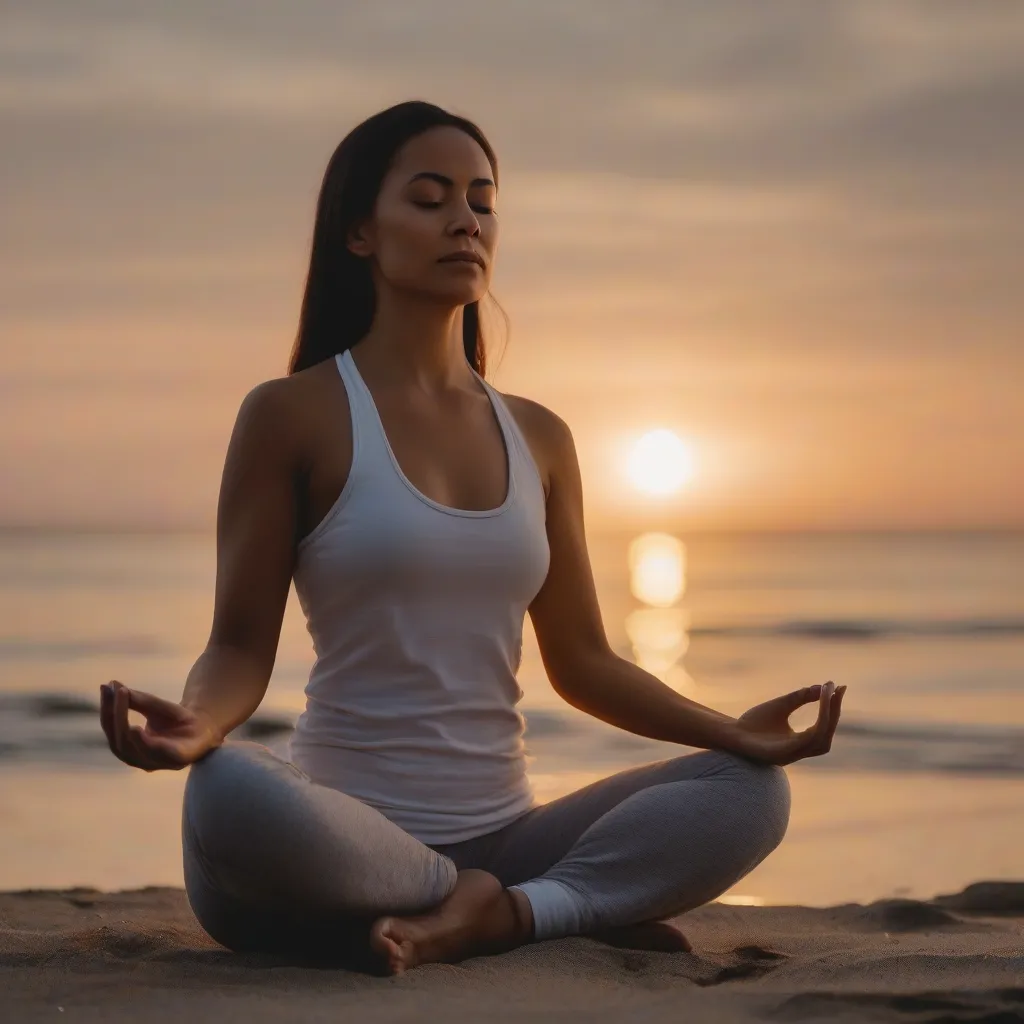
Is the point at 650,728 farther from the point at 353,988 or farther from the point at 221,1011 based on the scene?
the point at 221,1011

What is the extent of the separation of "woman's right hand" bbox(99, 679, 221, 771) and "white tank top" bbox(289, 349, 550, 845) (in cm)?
38

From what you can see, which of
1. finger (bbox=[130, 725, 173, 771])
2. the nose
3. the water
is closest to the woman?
the nose

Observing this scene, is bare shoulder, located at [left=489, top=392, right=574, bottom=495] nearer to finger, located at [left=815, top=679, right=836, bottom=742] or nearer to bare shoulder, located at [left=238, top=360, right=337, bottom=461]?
bare shoulder, located at [left=238, top=360, right=337, bottom=461]

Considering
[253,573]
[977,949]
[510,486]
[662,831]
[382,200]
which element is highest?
[382,200]

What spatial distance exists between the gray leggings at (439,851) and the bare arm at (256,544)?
28 centimetres

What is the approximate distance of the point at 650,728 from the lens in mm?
3514

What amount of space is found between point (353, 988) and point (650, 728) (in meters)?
1.07

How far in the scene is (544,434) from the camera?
12.3 feet

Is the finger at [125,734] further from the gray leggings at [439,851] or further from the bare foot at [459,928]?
the bare foot at [459,928]

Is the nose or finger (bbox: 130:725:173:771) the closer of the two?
finger (bbox: 130:725:173:771)

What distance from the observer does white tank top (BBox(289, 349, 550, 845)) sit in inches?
125

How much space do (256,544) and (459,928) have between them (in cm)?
90

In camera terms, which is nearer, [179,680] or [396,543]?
[396,543]

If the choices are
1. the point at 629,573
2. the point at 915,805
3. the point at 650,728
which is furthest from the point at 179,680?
the point at 629,573
